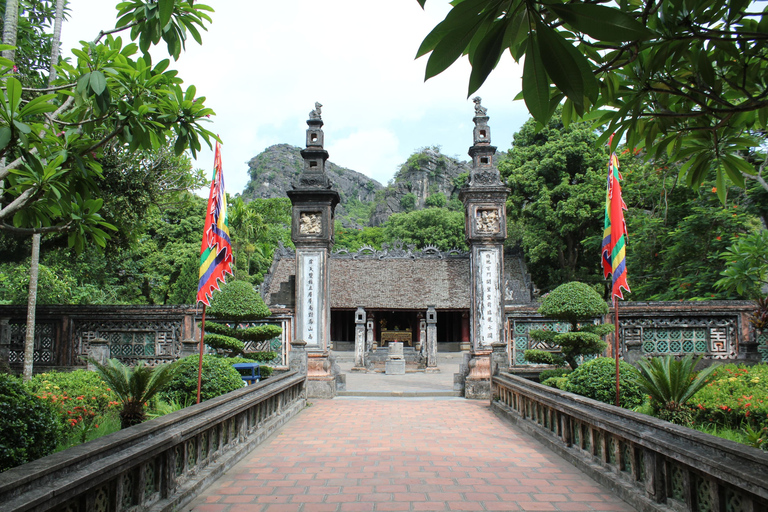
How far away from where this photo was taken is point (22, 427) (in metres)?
3.12

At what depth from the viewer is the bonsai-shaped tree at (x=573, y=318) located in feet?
27.9

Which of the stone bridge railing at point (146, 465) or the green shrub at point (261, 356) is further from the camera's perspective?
the green shrub at point (261, 356)

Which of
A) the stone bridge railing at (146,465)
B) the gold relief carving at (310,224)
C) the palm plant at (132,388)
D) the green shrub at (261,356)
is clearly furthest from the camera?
the gold relief carving at (310,224)

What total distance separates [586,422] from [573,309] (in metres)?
4.26

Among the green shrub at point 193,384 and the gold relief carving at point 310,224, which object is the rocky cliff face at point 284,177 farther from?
the green shrub at point 193,384

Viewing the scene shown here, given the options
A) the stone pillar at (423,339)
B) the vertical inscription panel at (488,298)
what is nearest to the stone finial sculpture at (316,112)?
the vertical inscription panel at (488,298)

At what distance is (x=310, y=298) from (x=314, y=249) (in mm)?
1191

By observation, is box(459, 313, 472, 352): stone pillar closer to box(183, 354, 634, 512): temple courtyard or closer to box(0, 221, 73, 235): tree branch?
box(183, 354, 634, 512): temple courtyard

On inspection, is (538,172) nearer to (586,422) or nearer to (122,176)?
(122,176)

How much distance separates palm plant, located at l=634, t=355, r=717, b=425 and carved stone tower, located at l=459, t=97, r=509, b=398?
6.26 m

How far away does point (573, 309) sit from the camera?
28.8 feet

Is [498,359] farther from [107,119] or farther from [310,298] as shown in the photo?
[107,119]

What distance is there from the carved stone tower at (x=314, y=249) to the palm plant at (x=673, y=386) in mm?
7385

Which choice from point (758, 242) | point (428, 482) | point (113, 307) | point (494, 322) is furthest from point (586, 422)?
point (113, 307)
